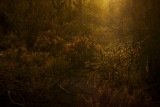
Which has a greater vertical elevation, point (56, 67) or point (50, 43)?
point (50, 43)

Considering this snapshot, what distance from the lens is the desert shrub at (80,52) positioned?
223 inches

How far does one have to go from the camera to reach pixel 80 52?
19.5 feet

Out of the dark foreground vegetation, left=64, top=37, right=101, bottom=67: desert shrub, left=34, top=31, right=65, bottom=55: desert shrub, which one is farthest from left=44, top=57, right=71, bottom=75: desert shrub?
left=34, top=31, right=65, bottom=55: desert shrub

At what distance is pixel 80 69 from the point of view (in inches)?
215

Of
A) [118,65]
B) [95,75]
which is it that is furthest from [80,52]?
[118,65]

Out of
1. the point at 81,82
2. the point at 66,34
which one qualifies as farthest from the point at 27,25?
the point at 81,82

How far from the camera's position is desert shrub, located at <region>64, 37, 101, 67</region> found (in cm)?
568

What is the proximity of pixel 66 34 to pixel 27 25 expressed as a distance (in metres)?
1.99

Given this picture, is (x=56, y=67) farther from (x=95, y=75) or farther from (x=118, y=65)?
(x=118, y=65)

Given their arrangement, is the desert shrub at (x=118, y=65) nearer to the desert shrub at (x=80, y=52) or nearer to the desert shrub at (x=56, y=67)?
the desert shrub at (x=56, y=67)

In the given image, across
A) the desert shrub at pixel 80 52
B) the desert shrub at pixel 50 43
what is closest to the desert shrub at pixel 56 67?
the desert shrub at pixel 80 52

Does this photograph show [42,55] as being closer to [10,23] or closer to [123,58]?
[123,58]

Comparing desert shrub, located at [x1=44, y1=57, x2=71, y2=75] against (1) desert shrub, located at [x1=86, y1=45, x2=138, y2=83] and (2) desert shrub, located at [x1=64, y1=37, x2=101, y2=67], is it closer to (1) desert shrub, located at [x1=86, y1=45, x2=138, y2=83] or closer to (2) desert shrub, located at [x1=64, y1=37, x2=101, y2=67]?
(2) desert shrub, located at [x1=64, y1=37, x2=101, y2=67]

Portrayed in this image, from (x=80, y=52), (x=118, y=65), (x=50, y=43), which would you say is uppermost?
(x=50, y=43)
